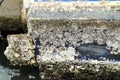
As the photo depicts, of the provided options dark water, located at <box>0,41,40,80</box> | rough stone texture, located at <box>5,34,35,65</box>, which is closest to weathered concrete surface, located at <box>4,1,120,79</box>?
rough stone texture, located at <box>5,34,35,65</box>

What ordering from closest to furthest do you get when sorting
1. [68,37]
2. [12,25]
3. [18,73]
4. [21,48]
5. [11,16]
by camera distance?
1. [68,37]
2. [21,48]
3. [18,73]
4. [11,16]
5. [12,25]

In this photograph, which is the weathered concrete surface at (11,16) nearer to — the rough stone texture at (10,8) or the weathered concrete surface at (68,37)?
the rough stone texture at (10,8)

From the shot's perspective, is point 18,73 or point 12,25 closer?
point 18,73

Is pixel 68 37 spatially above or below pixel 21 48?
above

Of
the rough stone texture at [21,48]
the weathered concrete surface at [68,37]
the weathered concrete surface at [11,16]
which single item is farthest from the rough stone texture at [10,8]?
the weathered concrete surface at [68,37]

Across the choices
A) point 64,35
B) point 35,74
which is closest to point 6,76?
point 35,74

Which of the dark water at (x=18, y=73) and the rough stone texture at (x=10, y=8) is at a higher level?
the rough stone texture at (x=10, y=8)

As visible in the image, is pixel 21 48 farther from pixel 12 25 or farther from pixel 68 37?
pixel 12 25

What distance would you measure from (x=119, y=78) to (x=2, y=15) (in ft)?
8.13

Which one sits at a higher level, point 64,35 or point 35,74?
point 64,35

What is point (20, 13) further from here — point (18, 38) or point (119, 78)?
point (119, 78)

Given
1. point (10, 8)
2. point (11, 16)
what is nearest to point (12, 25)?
point (11, 16)

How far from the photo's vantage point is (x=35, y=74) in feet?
16.8

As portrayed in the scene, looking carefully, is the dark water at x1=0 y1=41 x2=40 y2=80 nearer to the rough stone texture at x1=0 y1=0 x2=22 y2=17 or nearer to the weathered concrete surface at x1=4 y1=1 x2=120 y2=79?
the weathered concrete surface at x1=4 y1=1 x2=120 y2=79
